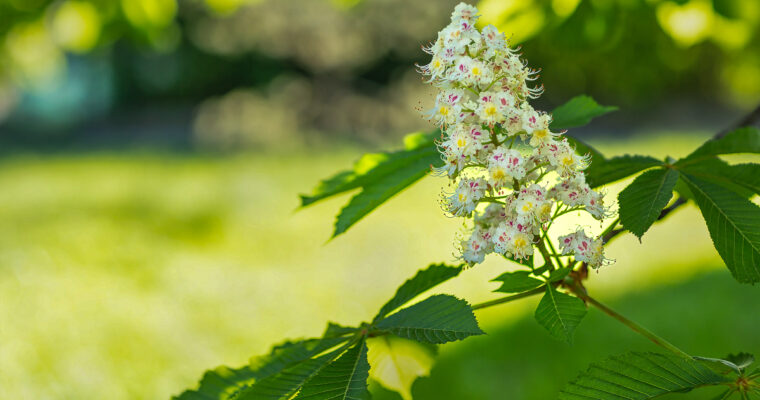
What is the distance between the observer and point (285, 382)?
0.95m

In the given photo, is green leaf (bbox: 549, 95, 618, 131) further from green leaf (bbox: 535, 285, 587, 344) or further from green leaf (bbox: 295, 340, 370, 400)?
green leaf (bbox: 295, 340, 370, 400)

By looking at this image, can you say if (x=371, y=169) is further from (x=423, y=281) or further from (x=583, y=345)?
(x=583, y=345)

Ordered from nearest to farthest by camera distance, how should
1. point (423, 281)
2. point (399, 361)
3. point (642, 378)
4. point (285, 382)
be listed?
point (642, 378), point (285, 382), point (423, 281), point (399, 361)

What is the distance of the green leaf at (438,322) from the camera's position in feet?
2.85

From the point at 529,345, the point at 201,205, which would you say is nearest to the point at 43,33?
the point at 529,345

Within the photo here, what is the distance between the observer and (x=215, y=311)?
409 centimetres

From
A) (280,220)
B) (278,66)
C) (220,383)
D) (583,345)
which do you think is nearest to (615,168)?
(220,383)

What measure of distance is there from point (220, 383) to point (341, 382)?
31 centimetres

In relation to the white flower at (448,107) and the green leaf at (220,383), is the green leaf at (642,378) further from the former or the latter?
the green leaf at (220,383)

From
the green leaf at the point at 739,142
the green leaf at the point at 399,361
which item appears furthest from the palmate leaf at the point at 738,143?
the green leaf at the point at 399,361

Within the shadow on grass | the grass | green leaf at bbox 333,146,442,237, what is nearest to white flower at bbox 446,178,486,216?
green leaf at bbox 333,146,442,237

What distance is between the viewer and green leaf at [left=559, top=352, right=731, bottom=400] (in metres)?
0.85

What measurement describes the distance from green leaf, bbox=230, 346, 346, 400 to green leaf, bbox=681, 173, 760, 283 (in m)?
0.49

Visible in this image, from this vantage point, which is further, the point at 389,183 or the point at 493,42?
the point at 389,183
